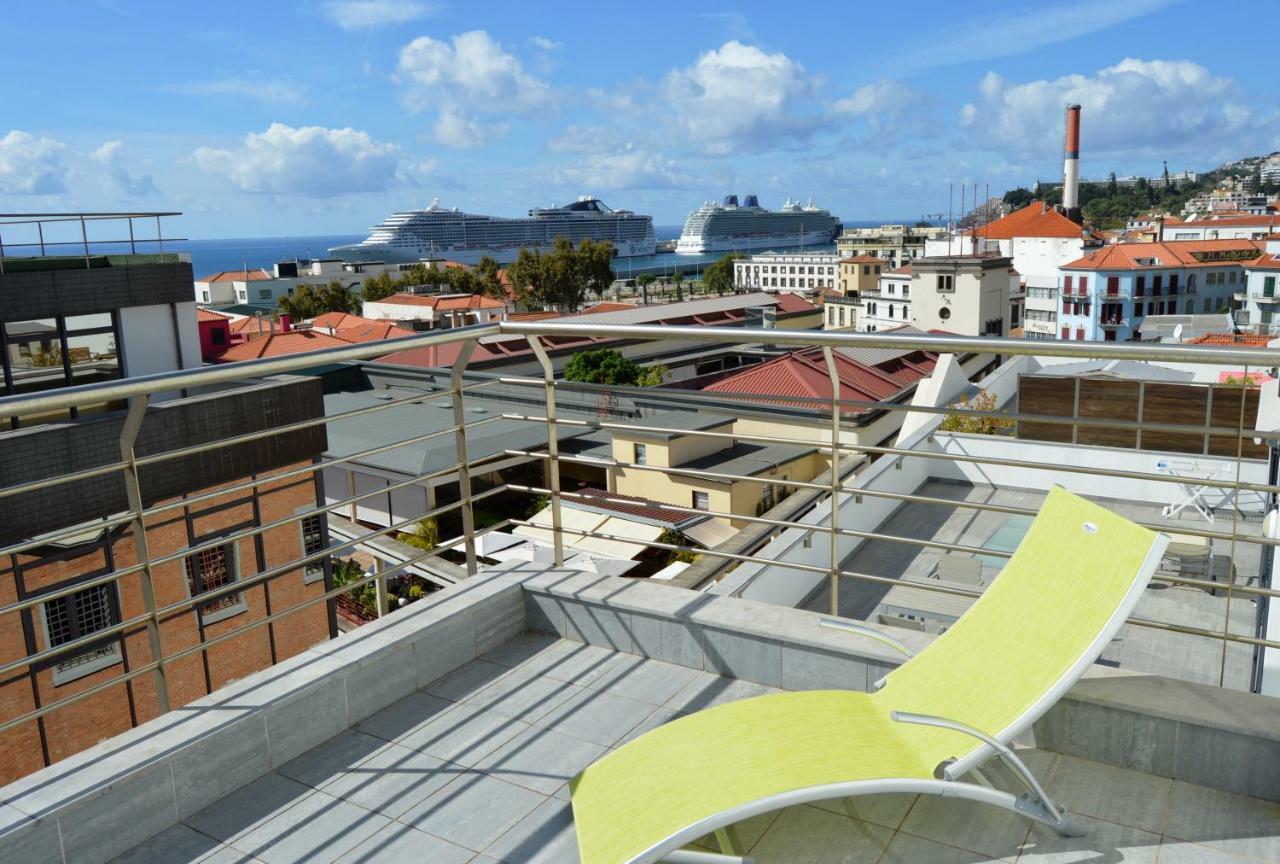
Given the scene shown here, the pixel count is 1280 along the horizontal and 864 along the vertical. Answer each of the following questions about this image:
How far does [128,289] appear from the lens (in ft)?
44.4

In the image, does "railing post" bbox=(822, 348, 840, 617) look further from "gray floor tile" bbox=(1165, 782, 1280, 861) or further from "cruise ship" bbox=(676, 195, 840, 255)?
"cruise ship" bbox=(676, 195, 840, 255)

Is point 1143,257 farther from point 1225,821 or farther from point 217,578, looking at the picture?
point 1225,821

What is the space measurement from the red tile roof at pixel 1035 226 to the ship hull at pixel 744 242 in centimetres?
7485

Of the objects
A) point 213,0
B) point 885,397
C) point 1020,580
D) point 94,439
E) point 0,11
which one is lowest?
point 885,397

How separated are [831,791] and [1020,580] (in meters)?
0.86

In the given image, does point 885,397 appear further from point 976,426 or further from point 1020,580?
A: point 1020,580

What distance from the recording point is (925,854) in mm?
2062

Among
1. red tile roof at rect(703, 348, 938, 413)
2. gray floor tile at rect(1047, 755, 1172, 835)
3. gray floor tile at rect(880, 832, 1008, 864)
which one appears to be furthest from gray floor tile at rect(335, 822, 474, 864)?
red tile roof at rect(703, 348, 938, 413)

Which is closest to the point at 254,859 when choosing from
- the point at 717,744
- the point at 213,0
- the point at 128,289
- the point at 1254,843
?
the point at 717,744

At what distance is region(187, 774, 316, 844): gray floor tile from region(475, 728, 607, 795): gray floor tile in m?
0.49

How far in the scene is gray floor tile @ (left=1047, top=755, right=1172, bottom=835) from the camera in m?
2.16

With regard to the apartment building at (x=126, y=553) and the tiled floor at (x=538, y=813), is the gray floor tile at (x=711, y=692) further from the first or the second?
the apartment building at (x=126, y=553)

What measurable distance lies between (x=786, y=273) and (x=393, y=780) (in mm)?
101227

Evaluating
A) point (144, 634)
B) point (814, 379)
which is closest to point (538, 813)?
point (144, 634)
